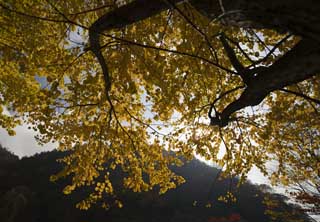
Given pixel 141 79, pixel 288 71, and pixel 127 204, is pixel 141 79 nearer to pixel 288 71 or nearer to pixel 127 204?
pixel 288 71

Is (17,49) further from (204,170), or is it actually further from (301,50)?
(204,170)

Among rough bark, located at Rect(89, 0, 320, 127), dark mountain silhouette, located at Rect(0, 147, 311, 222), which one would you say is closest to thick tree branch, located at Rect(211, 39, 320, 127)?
rough bark, located at Rect(89, 0, 320, 127)

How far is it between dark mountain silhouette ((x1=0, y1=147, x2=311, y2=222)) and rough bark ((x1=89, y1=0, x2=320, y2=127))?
64.8 feet

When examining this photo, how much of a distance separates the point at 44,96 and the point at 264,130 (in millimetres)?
4950

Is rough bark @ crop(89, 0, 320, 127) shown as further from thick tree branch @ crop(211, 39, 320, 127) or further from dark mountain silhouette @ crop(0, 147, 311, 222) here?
dark mountain silhouette @ crop(0, 147, 311, 222)

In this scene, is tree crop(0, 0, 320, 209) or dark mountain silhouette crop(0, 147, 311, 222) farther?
dark mountain silhouette crop(0, 147, 311, 222)

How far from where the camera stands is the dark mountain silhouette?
73.2 ft

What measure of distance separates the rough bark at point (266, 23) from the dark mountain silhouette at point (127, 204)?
1976 cm

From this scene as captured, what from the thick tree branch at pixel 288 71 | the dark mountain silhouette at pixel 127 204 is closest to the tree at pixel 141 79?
the thick tree branch at pixel 288 71

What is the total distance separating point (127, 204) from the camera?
2411 centimetres

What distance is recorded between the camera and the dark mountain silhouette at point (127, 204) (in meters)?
22.3

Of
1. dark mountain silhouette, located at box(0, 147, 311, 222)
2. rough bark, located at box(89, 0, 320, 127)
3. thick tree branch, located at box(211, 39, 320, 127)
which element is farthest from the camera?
dark mountain silhouette, located at box(0, 147, 311, 222)

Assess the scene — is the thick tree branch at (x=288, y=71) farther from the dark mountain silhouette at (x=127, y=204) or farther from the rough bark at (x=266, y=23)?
the dark mountain silhouette at (x=127, y=204)

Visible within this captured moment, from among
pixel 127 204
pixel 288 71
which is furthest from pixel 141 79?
pixel 127 204
